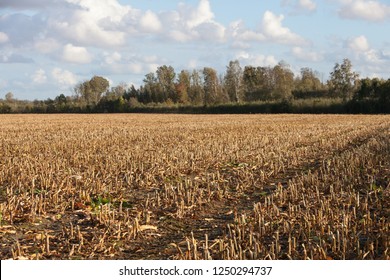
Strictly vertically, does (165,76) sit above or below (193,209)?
above

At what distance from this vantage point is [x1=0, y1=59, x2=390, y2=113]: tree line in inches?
2546

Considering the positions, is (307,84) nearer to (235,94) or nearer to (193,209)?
(235,94)

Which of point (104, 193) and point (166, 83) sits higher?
point (166, 83)

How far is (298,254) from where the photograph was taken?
17.4 feet

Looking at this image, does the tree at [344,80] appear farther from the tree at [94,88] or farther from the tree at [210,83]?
the tree at [94,88]

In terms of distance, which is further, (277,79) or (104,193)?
(277,79)


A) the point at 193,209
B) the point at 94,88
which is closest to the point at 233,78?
the point at 94,88

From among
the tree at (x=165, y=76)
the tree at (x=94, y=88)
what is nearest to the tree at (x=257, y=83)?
the tree at (x=165, y=76)

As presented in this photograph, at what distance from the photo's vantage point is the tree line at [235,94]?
212ft

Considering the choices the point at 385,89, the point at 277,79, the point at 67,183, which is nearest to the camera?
the point at 67,183

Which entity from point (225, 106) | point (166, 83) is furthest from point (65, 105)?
point (225, 106)

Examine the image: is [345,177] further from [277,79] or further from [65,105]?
[65,105]

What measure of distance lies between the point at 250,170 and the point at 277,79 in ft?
276

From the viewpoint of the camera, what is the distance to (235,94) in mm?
96688
